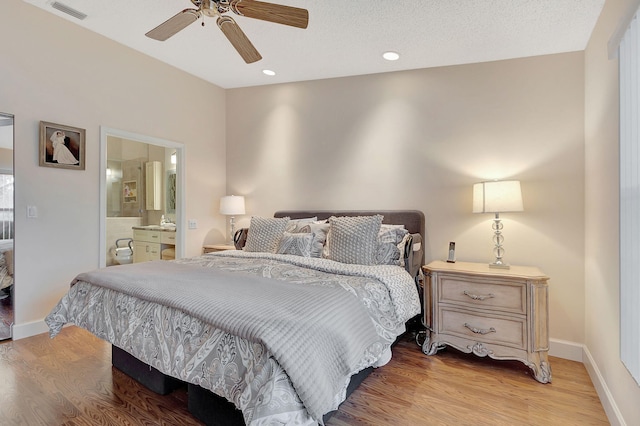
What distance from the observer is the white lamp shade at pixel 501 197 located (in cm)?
265

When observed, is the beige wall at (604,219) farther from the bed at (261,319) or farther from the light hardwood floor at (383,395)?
the bed at (261,319)

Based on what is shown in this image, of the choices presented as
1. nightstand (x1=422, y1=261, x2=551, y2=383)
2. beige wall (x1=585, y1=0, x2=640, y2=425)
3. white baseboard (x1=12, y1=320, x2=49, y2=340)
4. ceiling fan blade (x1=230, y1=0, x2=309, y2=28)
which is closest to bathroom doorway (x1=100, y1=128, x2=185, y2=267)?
white baseboard (x1=12, y1=320, x2=49, y2=340)

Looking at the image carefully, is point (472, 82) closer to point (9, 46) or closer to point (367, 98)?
point (367, 98)

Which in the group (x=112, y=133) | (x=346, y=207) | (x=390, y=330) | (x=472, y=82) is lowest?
(x=390, y=330)

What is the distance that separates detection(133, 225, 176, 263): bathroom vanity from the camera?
4867 mm

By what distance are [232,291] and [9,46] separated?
Answer: 9.54 ft

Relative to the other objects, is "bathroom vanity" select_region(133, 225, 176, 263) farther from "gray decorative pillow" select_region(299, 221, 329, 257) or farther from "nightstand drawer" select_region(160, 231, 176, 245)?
"gray decorative pillow" select_region(299, 221, 329, 257)

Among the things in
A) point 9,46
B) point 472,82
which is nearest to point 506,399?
point 472,82

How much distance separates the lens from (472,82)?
3135mm

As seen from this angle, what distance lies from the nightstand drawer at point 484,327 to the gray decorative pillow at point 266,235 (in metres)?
1.64

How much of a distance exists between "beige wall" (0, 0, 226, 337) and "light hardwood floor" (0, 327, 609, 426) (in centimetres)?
70

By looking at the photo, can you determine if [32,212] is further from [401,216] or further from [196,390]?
[401,216]

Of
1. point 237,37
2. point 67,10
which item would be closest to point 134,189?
point 67,10

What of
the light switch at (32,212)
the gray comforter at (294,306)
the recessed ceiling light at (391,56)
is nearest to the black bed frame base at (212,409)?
the gray comforter at (294,306)
